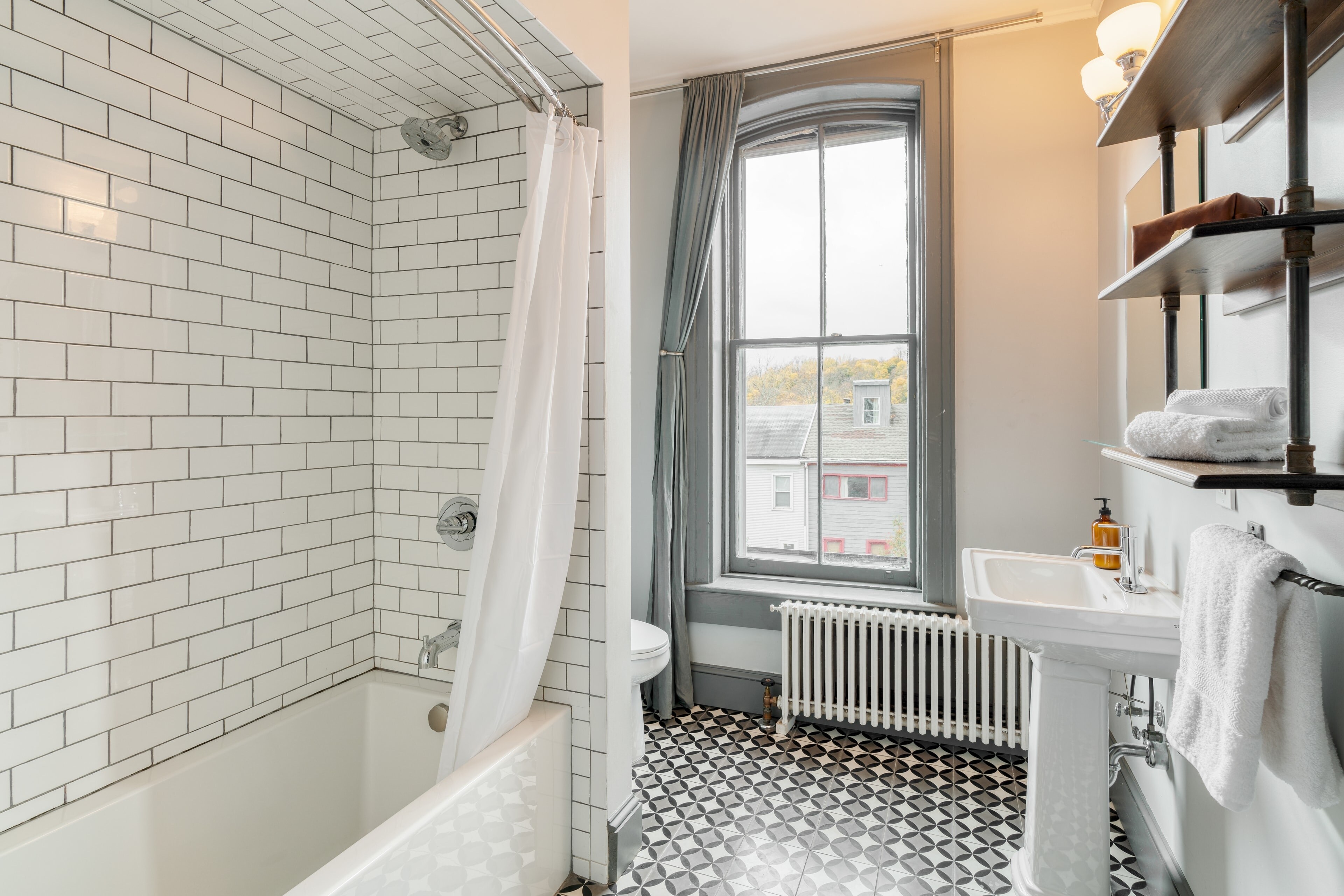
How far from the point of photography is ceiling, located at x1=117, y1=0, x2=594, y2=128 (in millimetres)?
1474

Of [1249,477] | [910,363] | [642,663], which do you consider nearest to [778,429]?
[910,363]

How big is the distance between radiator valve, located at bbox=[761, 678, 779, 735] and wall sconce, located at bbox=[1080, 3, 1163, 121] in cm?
224

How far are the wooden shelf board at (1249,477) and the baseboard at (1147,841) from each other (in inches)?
49.8

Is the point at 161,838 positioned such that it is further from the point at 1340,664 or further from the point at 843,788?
the point at 1340,664

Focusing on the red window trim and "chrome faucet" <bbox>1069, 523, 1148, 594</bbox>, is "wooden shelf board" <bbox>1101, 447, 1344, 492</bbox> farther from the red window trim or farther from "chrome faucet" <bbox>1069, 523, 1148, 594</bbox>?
the red window trim

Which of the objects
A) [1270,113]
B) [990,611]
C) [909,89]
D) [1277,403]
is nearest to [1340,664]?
[1277,403]

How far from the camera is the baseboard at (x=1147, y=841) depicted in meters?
1.68

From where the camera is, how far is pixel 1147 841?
186 cm

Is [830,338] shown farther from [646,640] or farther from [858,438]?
[646,640]

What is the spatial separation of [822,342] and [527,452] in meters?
Answer: 1.73

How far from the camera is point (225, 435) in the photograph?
5.63 ft

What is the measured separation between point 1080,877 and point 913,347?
1.87m

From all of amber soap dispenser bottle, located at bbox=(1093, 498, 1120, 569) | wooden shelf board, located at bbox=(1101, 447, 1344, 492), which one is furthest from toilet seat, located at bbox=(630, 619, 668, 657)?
wooden shelf board, located at bbox=(1101, 447, 1344, 492)

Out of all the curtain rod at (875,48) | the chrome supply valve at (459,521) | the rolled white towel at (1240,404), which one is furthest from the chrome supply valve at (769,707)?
the curtain rod at (875,48)
